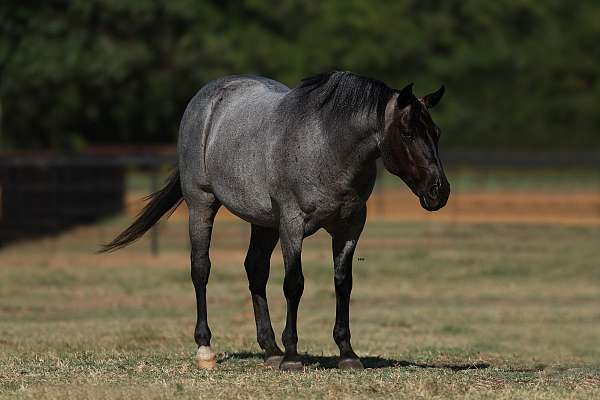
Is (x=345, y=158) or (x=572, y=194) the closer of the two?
(x=345, y=158)

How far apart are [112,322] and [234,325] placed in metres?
1.37

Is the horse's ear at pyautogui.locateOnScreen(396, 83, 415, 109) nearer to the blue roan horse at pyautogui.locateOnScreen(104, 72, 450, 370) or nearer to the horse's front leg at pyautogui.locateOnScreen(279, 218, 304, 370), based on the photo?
the blue roan horse at pyautogui.locateOnScreen(104, 72, 450, 370)

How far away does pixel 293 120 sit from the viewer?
9.33 metres

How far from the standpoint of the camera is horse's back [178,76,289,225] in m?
9.54

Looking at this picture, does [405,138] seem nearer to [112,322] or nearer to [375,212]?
[112,322]

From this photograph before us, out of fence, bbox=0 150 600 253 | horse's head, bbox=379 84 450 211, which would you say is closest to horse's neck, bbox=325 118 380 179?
horse's head, bbox=379 84 450 211

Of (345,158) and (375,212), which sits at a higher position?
(345,158)

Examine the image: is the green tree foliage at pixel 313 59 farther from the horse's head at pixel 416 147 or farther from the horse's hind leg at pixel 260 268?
the horse's head at pixel 416 147

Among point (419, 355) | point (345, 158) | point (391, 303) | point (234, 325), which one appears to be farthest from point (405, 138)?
point (391, 303)

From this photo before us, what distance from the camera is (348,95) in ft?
30.2

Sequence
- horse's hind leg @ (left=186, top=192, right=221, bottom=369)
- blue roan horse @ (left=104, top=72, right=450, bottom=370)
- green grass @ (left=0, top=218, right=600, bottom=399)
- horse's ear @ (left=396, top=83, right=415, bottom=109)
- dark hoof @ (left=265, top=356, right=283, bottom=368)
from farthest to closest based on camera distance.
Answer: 1. horse's hind leg @ (left=186, top=192, right=221, bottom=369)
2. dark hoof @ (left=265, top=356, right=283, bottom=368)
3. blue roan horse @ (left=104, top=72, right=450, bottom=370)
4. horse's ear @ (left=396, top=83, right=415, bottom=109)
5. green grass @ (left=0, top=218, right=600, bottom=399)

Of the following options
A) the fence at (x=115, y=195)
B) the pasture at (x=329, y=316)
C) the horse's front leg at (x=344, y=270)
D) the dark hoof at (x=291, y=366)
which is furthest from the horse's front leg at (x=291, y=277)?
the fence at (x=115, y=195)

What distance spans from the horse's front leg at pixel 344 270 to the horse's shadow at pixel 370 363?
322 mm

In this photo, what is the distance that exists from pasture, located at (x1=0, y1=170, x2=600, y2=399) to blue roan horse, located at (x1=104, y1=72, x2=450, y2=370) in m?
0.67
